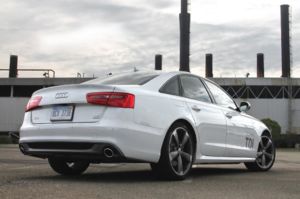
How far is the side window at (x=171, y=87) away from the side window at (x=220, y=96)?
0.94 meters

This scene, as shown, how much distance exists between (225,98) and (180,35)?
46.0 meters

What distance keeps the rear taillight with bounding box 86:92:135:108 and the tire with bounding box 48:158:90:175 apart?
1.58 m

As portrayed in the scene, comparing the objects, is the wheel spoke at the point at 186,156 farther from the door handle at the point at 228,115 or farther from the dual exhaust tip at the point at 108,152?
the door handle at the point at 228,115

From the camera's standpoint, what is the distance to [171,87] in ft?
23.5

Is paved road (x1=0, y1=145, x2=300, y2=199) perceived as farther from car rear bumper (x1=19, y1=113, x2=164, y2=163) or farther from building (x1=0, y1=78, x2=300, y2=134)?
building (x1=0, y1=78, x2=300, y2=134)

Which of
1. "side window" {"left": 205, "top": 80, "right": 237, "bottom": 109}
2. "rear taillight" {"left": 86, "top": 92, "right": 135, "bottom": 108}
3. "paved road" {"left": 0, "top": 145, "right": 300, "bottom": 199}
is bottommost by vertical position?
"paved road" {"left": 0, "top": 145, "right": 300, "bottom": 199}

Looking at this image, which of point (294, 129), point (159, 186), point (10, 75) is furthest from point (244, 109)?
point (10, 75)

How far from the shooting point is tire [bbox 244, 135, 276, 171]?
9.00 m

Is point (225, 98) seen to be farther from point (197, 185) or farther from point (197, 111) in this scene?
point (197, 185)

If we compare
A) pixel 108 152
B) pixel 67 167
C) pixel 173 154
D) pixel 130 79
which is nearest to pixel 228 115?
pixel 173 154

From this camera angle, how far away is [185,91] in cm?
741

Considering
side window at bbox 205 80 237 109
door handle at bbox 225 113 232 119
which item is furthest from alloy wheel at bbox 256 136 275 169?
door handle at bbox 225 113 232 119

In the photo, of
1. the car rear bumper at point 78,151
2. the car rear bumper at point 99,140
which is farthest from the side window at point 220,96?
the car rear bumper at point 78,151

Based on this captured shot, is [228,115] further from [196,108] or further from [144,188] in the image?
[144,188]
